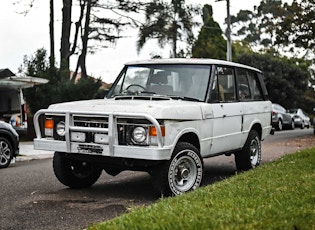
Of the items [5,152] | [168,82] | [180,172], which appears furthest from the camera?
[5,152]

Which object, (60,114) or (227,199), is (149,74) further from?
(227,199)

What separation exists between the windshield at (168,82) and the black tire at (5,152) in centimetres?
381

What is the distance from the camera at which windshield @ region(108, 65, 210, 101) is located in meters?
7.58

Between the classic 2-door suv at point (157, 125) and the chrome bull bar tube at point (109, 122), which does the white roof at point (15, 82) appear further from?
the chrome bull bar tube at point (109, 122)

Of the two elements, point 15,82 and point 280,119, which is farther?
point 280,119

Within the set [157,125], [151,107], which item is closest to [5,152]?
[151,107]

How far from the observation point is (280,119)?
2814 centimetres

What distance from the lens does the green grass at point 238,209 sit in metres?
4.12

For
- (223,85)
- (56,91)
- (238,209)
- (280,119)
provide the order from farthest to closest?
(280,119)
(56,91)
(223,85)
(238,209)

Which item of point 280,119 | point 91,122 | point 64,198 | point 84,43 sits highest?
point 84,43

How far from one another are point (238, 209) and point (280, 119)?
2428 cm

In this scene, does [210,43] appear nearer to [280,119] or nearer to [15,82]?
[280,119]

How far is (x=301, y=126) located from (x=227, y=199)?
29412mm

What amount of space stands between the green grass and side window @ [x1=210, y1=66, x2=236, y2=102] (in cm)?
165
